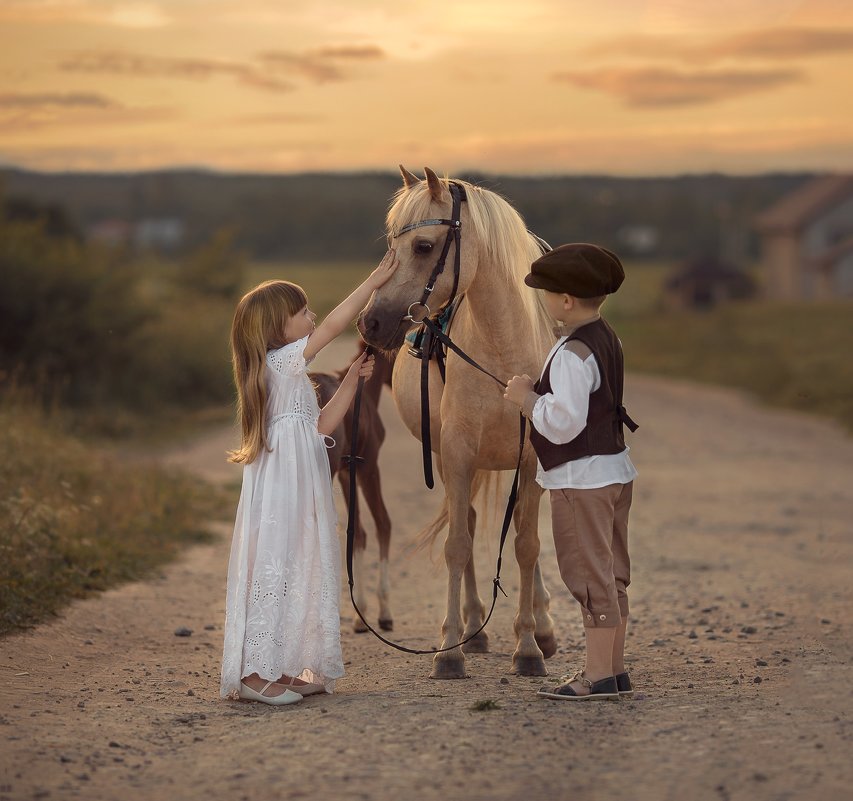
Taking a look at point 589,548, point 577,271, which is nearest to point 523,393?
point 577,271

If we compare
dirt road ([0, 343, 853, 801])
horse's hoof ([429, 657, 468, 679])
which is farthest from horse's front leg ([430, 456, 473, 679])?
dirt road ([0, 343, 853, 801])

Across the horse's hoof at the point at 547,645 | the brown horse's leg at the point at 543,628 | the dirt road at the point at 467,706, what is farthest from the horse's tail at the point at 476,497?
the horse's hoof at the point at 547,645

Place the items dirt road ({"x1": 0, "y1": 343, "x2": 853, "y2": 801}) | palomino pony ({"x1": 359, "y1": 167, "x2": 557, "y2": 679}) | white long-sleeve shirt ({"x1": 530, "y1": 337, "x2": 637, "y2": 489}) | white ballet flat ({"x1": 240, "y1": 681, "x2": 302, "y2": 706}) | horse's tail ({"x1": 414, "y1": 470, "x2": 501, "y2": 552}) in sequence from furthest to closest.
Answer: horse's tail ({"x1": 414, "y1": 470, "x2": 501, "y2": 552}), palomino pony ({"x1": 359, "y1": 167, "x2": 557, "y2": 679}), white ballet flat ({"x1": 240, "y1": 681, "x2": 302, "y2": 706}), white long-sleeve shirt ({"x1": 530, "y1": 337, "x2": 637, "y2": 489}), dirt road ({"x1": 0, "y1": 343, "x2": 853, "y2": 801})

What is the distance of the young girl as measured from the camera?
17.6 ft

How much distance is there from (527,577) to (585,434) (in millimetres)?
1250

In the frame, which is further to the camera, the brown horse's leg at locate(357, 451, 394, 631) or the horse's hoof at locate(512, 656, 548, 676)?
the brown horse's leg at locate(357, 451, 394, 631)

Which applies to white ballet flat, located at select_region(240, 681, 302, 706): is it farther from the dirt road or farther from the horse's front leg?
the horse's front leg

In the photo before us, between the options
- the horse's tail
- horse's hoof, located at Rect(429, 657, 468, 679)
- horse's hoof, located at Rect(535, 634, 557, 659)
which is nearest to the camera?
horse's hoof, located at Rect(429, 657, 468, 679)

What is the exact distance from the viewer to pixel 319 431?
221 inches

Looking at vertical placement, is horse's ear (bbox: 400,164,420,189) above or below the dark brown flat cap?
above

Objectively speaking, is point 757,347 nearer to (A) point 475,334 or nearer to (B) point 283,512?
(A) point 475,334

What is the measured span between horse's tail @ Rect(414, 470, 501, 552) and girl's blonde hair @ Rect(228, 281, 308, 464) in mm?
1583

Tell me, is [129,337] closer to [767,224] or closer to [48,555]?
[48,555]

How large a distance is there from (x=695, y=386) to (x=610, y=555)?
21.2 metres
